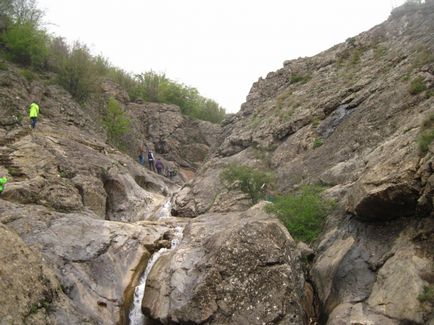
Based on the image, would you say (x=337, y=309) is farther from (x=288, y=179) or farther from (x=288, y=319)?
(x=288, y=179)

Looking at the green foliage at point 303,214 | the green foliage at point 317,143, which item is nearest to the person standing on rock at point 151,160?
the green foliage at point 317,143

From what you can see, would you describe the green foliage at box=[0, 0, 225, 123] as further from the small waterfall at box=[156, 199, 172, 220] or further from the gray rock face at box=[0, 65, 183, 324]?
the small waterfall at box=[156, 199, 172, 220]

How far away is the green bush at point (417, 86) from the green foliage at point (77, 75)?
24455 mm

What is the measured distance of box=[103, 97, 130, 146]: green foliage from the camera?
117 feet

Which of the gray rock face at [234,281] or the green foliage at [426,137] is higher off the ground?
the green foliage at [426,137]

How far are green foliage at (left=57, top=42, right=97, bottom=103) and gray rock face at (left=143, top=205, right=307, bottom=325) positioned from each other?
24.0 metres

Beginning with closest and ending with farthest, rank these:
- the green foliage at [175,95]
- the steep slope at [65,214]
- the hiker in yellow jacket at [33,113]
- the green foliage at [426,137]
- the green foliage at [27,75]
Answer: the steep slope at [65,214], the green foliage at [426,137], the hiker in yellow jacket at [33,113], the green foliage at [27,75], the green foliage at [175,95]

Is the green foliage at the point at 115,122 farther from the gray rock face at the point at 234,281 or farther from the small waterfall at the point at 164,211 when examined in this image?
the gray rock face at the point at 234,281

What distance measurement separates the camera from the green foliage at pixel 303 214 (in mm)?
14820

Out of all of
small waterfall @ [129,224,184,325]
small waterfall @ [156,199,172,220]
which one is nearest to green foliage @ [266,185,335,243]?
small waterfall @ [129,224,184,325]

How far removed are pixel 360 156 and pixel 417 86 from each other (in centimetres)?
421

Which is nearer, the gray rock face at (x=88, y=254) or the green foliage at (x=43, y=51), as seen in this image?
the gray rock face at (x=88, y=254)

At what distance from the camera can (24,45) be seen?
108 ft

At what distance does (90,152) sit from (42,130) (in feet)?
9.68
